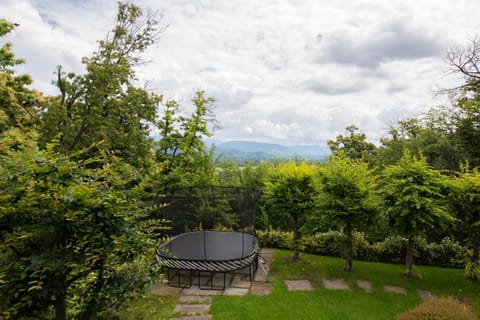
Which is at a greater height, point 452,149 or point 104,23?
point 104,23

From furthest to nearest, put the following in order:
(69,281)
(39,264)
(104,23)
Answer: (104,23)
(69,281)
(39,264)

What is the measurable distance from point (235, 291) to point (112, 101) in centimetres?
687

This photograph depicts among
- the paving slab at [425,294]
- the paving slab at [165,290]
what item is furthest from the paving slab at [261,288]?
the paving slab at [425,294]

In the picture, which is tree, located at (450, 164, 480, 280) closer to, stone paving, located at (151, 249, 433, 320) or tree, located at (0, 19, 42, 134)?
stone paving, located at (151, 249, 433, 320)

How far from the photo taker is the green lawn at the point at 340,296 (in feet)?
16.4

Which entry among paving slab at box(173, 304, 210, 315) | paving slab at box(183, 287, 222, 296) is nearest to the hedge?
paving slab at box(183, 287, 222, 296)

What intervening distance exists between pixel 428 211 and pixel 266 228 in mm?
5301

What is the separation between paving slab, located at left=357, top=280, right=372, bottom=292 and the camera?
19.8 ft

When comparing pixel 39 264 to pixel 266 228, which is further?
pixel 266 228

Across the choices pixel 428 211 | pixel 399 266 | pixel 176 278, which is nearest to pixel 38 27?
pixel 176 278

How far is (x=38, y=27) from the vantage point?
7.98m

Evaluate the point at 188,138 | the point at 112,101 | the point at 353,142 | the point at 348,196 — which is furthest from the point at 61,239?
the point at 353,142

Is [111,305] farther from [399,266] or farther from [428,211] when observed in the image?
[399,266]

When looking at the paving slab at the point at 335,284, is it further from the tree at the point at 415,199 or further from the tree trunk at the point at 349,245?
the tree at the point at 415,199
